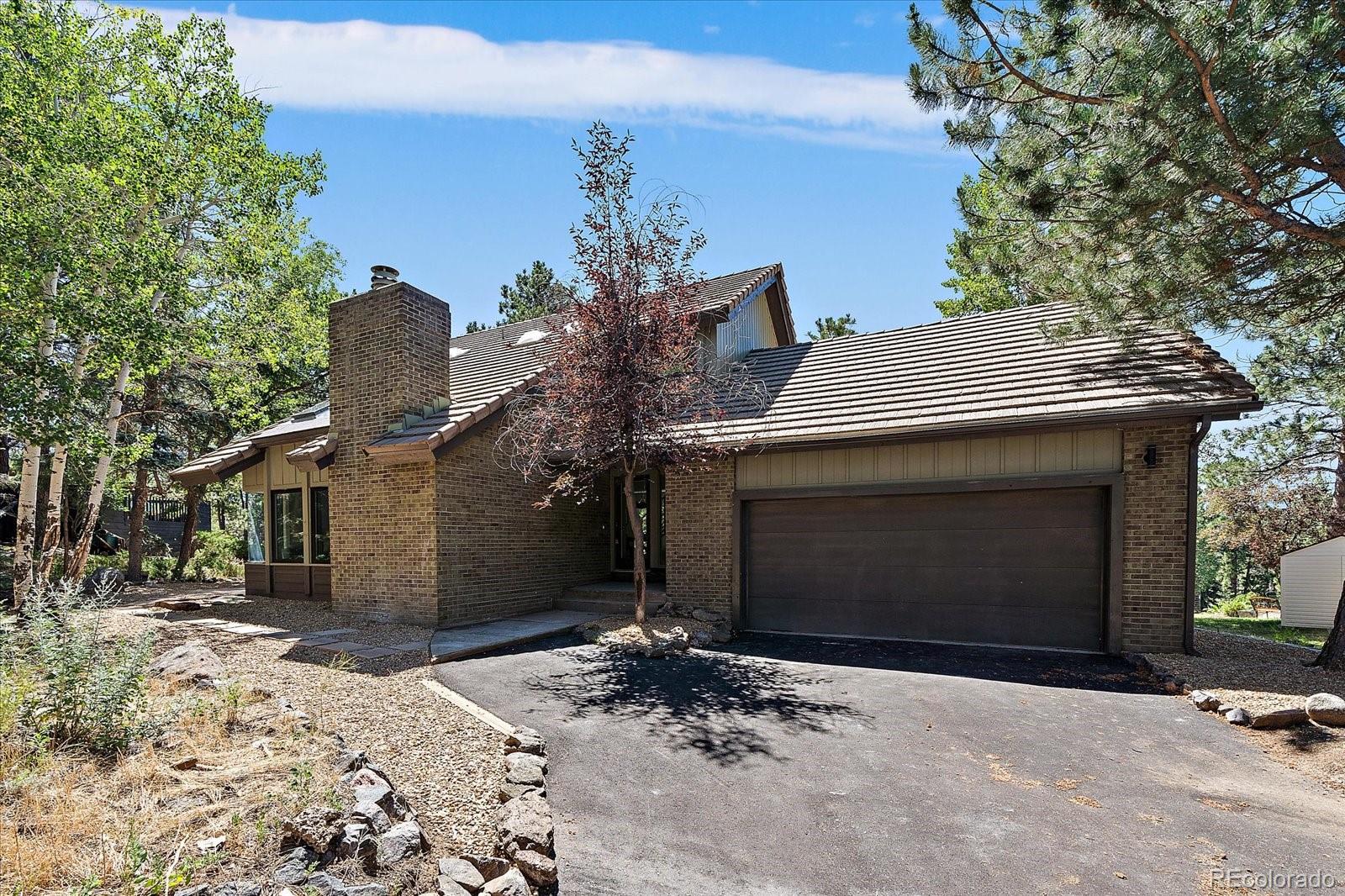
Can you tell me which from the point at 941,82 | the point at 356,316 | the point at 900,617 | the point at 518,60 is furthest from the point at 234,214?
the point at 900,617

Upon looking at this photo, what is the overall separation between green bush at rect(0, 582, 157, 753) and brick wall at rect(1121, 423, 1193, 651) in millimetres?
9580

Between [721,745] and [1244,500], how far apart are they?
60.1 feet

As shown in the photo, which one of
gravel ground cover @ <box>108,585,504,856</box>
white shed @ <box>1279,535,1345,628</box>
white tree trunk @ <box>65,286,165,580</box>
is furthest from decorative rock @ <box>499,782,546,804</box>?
white shed @ <box>1279,535,1345,628</box>

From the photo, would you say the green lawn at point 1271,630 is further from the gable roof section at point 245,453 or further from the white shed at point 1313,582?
the gable roof section at point 245,453

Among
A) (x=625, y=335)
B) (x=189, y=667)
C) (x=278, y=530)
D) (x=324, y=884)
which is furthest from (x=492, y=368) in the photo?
(x=324, y=884)

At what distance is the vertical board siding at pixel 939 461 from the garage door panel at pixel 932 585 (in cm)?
128

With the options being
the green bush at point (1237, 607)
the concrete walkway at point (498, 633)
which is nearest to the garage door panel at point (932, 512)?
the concrete walkway at point (498, 633)

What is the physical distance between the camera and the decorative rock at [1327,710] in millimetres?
5113

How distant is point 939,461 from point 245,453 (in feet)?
41.7

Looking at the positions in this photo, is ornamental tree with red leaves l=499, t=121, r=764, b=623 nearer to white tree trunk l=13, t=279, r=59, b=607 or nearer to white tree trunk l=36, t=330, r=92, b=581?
white tree trunk l=36, t=330, r=92, b=581

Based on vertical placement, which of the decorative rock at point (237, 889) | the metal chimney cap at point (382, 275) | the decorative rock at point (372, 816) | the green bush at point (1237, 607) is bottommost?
the green bush at point (1237, 607)

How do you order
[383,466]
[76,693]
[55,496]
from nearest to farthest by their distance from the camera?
[76,693] → [383,466] → [55,496]

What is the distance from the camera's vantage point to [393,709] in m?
5.46

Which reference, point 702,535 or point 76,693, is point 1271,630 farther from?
point 76,693
